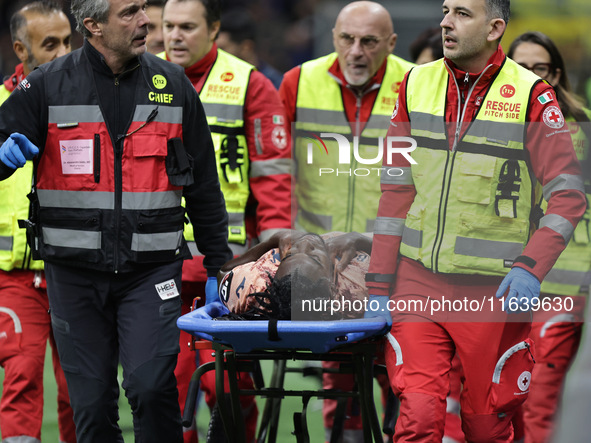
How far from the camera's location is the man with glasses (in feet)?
18.1

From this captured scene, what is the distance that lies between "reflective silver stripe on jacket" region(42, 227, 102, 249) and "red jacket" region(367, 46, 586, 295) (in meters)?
1.12

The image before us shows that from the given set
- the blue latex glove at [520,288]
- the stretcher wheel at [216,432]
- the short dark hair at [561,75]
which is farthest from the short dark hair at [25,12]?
the blue latex glove at [520,288]

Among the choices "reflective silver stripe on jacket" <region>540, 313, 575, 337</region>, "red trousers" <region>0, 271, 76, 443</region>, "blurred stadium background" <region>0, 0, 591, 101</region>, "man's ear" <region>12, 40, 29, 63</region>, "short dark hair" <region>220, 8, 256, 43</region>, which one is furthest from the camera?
"short dark hair" <region>220, 8, 256, 43</region>

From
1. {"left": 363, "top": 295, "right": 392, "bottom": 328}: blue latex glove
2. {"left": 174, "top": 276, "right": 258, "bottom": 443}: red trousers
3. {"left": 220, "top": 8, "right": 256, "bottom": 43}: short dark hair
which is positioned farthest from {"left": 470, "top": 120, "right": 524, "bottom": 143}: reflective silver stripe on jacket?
{"left": 220, "top": 8, "right": 256, "bottom": 43}: short dark hair

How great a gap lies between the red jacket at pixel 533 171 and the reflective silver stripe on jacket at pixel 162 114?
0.89m

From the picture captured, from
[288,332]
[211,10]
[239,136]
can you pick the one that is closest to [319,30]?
[211,10]

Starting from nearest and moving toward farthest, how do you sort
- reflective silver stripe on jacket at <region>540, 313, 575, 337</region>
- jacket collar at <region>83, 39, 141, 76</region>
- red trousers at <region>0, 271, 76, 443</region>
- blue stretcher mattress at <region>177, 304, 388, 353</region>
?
blue stretcher mattress at <region>177, 304, 388, 353</region> → jacket collar at <region>83, 39, 141, 76</region> → red trousers at <region>0, 271, 76, 443</region> → reflective silver stripe on jacket at <region>540, 313, 575, 337</region>

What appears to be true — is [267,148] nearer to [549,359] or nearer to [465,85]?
[465,85]

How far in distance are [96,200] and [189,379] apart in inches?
58.6

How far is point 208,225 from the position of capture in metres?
4.56

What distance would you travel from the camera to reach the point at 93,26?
13.9ft

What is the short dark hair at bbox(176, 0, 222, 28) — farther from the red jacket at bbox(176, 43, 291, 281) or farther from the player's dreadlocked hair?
the player's dreadlocked hair

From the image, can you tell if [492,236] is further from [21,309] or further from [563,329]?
[21,309]

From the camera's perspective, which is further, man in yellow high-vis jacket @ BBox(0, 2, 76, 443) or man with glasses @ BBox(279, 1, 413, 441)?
man with glasses @ BBox(279, 1, 413, 441)
